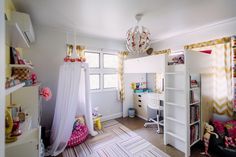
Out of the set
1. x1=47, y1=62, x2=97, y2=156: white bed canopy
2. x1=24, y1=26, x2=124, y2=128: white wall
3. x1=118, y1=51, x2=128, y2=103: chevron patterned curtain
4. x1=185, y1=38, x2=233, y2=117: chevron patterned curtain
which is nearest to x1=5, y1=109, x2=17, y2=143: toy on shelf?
x1=47, y1=62, x2=97, y2=156: white bed canopy

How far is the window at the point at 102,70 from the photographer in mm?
3415

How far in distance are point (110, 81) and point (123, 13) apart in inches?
83.1

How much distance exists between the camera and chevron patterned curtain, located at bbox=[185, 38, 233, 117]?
2406 millimetres

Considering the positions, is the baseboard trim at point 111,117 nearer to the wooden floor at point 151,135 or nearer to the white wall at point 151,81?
the wooden floor at point 151,135

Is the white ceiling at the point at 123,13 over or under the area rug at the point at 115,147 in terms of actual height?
over

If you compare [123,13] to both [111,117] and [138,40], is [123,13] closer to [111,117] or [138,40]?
[138,40]

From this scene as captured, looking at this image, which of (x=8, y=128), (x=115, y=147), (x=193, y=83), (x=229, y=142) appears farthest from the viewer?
(x=115, y=147)

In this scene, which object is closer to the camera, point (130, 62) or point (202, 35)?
point (202, 35)

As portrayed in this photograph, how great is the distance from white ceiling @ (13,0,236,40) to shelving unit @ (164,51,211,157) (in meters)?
0.70

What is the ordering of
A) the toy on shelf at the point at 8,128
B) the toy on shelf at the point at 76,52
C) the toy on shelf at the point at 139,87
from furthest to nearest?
the toy on shelf at the point at 139,87, the toy on shelf at the point at 76,52, the toy on shelf at the point at 8,128

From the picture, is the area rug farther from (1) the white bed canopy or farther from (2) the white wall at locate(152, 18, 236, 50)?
(2) the white wall at locate(152, 18, 236, 50)

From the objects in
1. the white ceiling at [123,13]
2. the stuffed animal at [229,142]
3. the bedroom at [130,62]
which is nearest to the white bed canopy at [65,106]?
the bedroom at [130,62]

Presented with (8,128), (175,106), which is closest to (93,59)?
(175,106)

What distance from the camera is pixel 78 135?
2.46 meters
